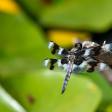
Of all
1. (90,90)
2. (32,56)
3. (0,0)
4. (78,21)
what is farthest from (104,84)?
(0,0)

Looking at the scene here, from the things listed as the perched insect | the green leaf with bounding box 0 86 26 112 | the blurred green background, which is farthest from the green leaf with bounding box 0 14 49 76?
the perched insect

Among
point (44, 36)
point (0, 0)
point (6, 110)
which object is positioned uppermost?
point (0, 0)

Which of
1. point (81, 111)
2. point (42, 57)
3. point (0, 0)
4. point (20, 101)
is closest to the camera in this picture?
point (81, 111)

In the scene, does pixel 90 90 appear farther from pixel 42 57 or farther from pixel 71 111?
pixel 42 57

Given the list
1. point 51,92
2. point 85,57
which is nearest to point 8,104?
point 51,92

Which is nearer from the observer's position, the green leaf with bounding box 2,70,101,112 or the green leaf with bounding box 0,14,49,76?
the green leaf with bounding box 2,70,101,112

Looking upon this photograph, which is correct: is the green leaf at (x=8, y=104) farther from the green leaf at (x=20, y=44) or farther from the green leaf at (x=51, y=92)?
the green leaf at (x=20, y=44)

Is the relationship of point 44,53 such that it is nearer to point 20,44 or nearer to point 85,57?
point 20,44

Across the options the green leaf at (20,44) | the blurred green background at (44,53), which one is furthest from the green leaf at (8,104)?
the green leaf at (20,44)

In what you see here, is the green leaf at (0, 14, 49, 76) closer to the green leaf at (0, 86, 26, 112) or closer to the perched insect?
the green leaf at (0, 86, 26, 112)
